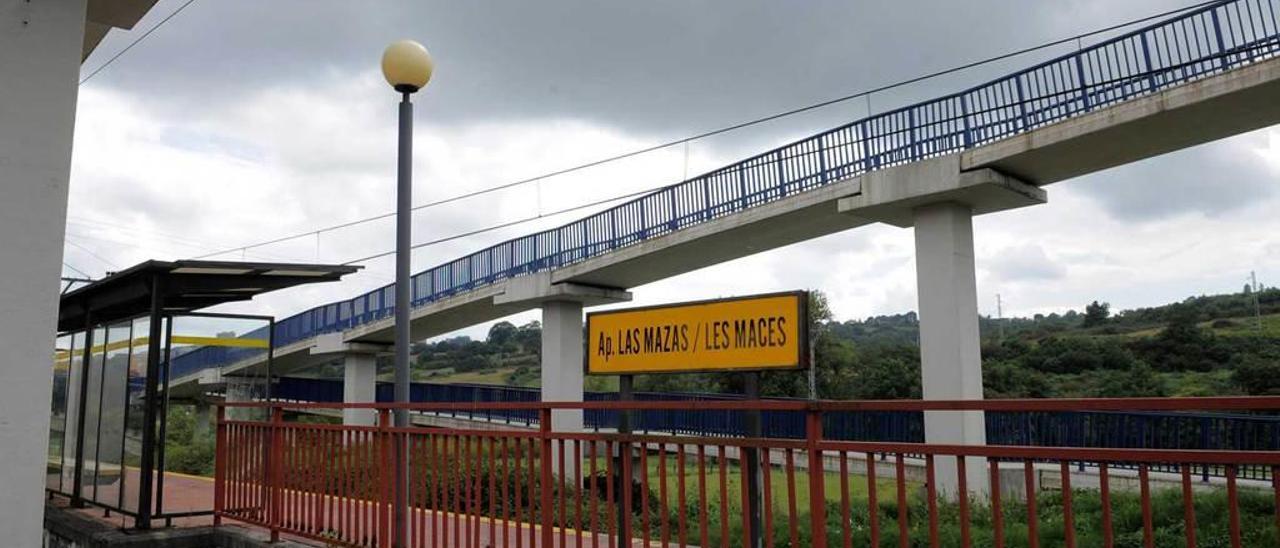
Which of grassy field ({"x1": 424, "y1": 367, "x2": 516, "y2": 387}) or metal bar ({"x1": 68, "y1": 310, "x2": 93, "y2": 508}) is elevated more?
grassy field ({"x1": 424, "y1": 367, "x2": 516, "y2": 387})

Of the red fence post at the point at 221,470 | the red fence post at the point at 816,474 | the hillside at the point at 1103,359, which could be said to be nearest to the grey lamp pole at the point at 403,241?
the red fence post at the point at 221,470

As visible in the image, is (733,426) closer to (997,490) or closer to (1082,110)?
(1082,110)

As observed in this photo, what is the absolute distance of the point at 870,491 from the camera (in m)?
3.67

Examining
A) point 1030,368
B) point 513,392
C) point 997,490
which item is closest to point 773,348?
point 997,490

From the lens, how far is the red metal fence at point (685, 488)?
3170 millimetres

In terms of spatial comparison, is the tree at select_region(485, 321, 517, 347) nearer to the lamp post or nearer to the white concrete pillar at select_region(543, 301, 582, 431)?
the white concrete pillar at select_region(543, 301, 582, 431)

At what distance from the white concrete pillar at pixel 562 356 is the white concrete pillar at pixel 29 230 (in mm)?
16494

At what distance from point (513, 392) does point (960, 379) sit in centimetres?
1929

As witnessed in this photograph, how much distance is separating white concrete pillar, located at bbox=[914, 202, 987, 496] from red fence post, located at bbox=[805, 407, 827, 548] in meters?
11.1

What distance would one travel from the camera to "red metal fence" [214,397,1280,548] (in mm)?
3170

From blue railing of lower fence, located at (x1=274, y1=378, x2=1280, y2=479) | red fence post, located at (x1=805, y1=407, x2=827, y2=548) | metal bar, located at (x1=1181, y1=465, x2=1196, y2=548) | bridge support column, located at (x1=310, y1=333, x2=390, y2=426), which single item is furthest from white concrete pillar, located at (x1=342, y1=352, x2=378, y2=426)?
metal bar, located at (x1=1181, y1=465, x2=1196, y2=548)

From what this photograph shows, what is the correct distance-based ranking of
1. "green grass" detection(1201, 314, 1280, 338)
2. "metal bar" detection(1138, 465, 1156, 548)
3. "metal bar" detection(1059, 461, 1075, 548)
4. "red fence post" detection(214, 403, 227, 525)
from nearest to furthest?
"metal bar" detection(1138, 465, 1156, 548) < "metal bar" detection(1059, 461, 1075, 548) < "red fence post" detection(214, 403, 227, 525) < "green grass" detection(1201, 314, 1280, 338)

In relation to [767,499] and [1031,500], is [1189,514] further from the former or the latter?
[767,499]

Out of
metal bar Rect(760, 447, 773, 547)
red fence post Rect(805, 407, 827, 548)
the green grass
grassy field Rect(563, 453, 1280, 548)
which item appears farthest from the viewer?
the green grass
